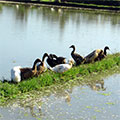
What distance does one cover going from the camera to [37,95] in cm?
942

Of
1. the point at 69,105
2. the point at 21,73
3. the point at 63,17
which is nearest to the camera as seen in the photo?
the point at 69,105

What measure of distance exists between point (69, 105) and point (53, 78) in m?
1.75

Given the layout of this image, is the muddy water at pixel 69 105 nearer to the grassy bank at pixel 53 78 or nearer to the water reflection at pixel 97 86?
the water reflection at pixel 97 86

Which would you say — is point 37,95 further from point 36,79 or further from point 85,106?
point 85,106

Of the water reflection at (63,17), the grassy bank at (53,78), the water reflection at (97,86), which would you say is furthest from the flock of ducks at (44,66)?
the water reflection at (63,17)

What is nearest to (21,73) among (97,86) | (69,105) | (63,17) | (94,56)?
(69,105)

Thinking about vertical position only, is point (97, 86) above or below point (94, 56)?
below

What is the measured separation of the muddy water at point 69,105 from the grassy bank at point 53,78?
0.96 feet

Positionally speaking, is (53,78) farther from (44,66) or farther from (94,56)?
(94,56)

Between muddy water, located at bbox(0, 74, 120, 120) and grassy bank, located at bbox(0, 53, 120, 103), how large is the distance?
0.29 metres

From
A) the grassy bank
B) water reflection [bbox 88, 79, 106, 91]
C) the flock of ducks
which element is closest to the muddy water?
water reflection [bbox 88, 79, 106, 91]

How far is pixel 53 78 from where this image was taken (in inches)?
417

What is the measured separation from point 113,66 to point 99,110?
204 inches

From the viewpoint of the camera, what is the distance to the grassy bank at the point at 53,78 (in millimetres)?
9008
